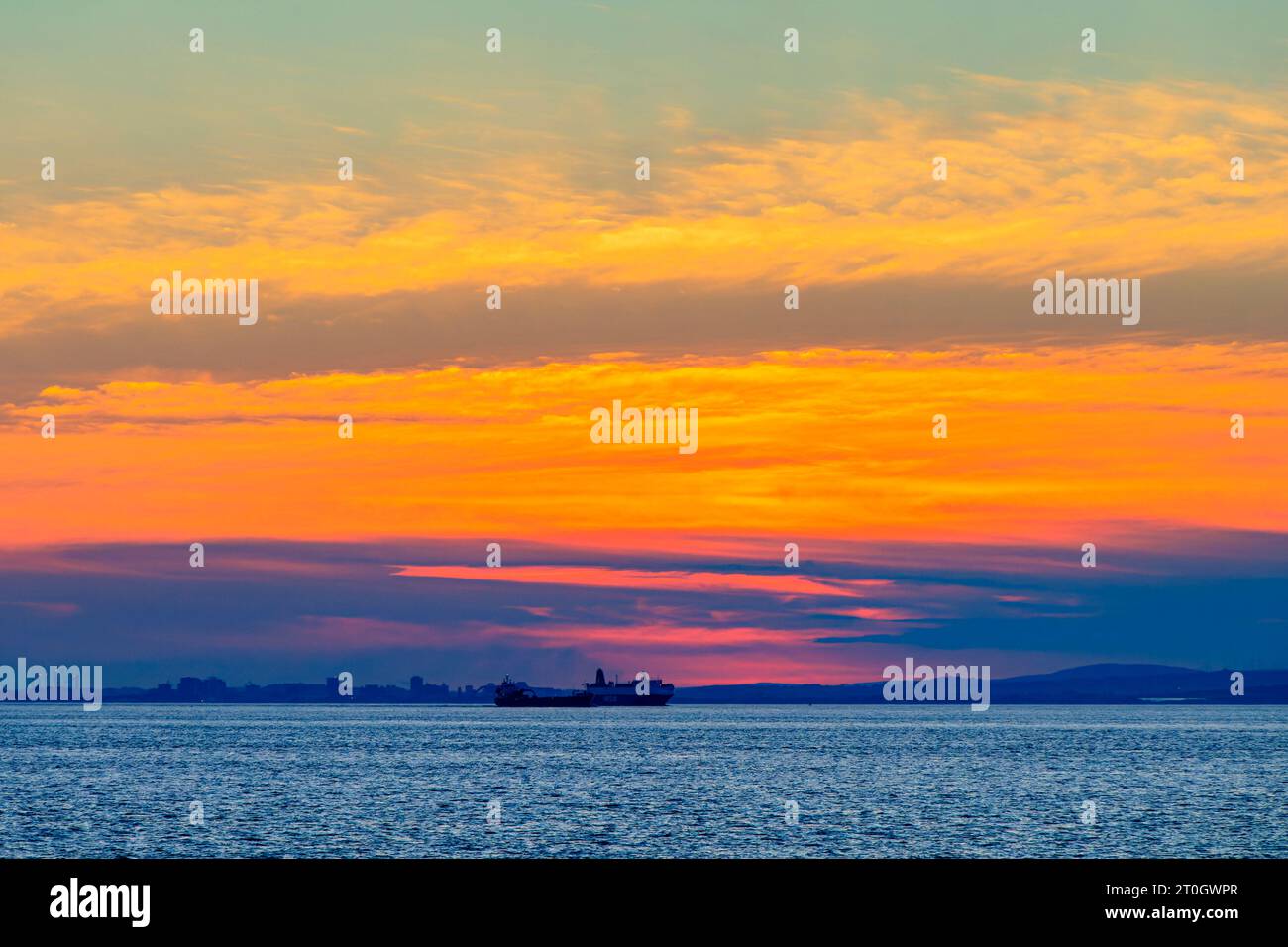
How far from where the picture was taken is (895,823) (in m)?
77.5

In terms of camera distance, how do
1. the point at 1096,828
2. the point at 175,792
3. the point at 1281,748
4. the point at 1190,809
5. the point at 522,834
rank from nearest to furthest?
the point at 522,834
the point at 1096,828
the point at 1190,809
the point at 175,792
the point at 1281,748

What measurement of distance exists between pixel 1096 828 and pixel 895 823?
10.2 m
